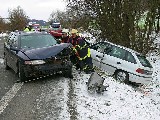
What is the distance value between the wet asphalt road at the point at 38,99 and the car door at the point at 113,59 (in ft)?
13.0

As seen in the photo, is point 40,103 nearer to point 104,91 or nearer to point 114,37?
point 104,91

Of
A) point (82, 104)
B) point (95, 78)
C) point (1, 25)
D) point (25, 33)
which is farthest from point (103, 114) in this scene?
point (1, 25)

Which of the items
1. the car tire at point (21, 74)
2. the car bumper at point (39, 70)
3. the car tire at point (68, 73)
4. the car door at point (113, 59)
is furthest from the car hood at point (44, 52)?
the car door at point (113, 59)

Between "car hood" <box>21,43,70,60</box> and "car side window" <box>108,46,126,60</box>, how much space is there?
13.9 ft

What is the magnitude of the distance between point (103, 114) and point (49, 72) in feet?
10.4

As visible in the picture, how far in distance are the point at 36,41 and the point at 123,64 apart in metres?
4.54

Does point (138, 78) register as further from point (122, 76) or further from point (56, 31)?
point (56, 31)

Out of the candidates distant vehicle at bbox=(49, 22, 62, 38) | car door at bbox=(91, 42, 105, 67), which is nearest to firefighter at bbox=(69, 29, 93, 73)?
car door at bbox=(91, 42, 105, 67)

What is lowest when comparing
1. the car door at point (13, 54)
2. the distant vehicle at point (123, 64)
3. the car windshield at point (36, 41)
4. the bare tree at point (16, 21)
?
the bare tree at point (16, 21)

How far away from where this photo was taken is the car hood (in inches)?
427

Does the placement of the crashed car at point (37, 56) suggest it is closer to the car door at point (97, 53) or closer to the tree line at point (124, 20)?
the car door at point (97, 53)

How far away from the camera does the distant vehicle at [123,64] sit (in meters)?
14.7

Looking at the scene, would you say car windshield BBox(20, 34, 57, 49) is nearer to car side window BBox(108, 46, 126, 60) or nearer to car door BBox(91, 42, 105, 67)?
car door BBox(91, 42, 105, 67)

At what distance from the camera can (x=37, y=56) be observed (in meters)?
10.8
